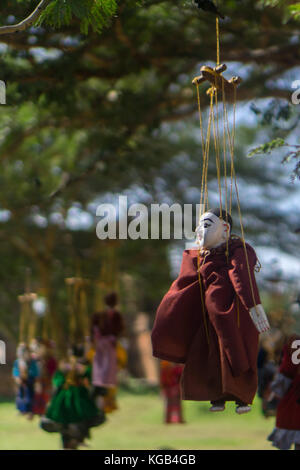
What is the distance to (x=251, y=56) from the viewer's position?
740 centimetres

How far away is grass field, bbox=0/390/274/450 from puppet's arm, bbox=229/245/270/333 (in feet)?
19.6

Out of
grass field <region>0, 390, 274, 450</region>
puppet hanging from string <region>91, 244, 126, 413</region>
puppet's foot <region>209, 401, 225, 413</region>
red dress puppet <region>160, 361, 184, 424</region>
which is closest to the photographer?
puppet's foot <region>209, 401, 225, 413</region>

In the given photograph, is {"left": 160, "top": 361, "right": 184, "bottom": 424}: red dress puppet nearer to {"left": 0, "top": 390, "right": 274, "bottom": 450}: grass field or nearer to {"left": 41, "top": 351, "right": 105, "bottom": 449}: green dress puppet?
{"left": 0, "top": 390, "right": 274, "bottom": 450}: grass field

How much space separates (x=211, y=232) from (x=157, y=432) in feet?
29.1

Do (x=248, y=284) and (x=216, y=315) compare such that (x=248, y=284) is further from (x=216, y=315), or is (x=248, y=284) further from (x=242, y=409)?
(x=242, y=409)

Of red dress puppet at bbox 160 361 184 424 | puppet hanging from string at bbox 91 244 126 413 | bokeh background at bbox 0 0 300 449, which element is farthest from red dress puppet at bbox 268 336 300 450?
red dress puppet at bbox 160 361 184 424

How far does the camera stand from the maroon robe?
4078 mm

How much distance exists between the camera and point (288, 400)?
19.0ft

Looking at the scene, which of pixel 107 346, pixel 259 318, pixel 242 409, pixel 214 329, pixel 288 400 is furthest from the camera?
pixel 107 346

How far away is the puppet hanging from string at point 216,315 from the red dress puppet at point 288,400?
1744 millimetres

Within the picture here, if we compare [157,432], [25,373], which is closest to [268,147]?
[25,373]

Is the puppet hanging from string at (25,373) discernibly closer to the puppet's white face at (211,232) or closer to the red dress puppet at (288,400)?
the red dress puppet at (288,400)

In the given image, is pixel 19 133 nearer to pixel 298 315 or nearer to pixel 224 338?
pixel 298 315
